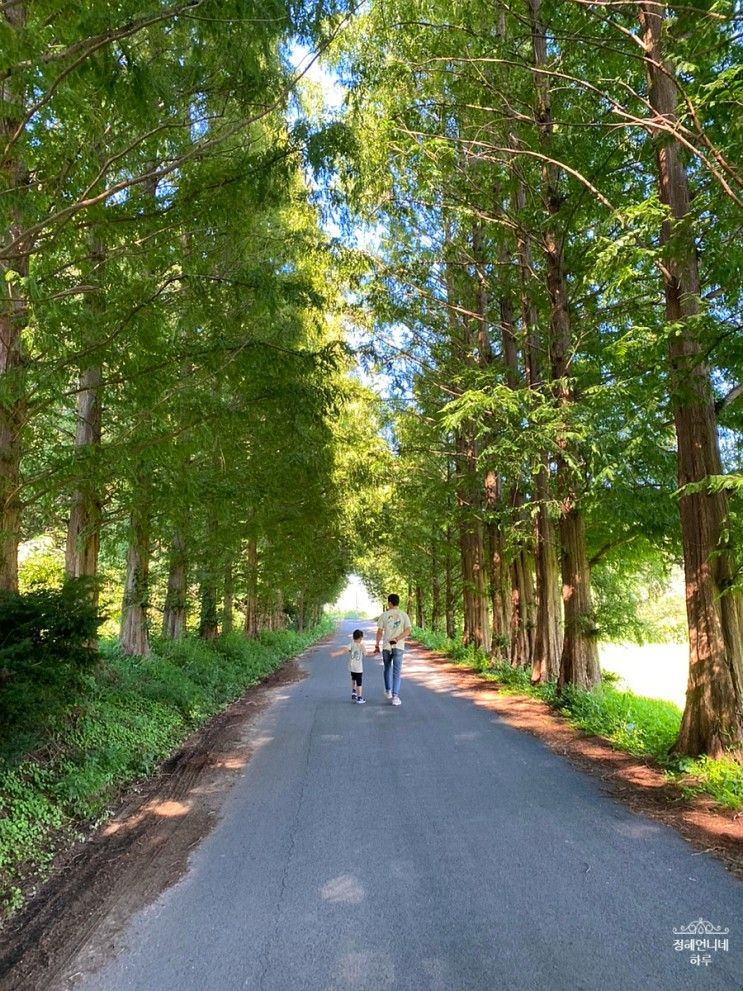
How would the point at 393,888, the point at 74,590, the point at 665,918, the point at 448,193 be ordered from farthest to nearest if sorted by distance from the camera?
the point at 448,193 → the point at 74,590 → the point at 393,888 → the point at 665,918

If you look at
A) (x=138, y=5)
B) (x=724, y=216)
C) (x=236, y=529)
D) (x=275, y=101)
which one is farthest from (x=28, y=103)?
(x=236, y=529)

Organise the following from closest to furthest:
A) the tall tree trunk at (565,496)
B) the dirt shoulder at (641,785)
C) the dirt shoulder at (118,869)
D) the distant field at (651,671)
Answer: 1. the dirt shoulder at (118,869)
2. the dirt shoulder at (641,785)
3. the tall tree trunk at (565,496)
4. the distant field at (651,671)

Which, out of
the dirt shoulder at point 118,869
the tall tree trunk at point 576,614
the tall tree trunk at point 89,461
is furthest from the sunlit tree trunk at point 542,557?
the tall tree trunk at point 89,461

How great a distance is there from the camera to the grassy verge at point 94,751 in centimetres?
442

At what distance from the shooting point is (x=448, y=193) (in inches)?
413

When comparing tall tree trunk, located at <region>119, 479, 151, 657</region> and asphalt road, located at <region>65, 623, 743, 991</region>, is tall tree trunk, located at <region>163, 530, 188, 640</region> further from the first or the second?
asphalt road, located at <region>65, 623, 743, 991</region>

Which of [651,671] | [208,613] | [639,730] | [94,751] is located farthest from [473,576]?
[94,751]

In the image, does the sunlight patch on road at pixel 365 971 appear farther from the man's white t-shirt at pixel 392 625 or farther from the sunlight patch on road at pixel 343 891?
the man's white t-shirt at pixel 392 625

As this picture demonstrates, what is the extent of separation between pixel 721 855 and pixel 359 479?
14.1 meters

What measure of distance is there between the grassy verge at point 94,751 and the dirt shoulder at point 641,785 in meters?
4.81

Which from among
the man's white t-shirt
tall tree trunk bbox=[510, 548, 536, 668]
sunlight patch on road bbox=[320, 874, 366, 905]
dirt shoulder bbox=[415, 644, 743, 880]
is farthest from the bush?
tall tree trunk bbox=[510, 548, 536, 668]

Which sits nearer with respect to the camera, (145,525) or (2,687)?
(2,687)

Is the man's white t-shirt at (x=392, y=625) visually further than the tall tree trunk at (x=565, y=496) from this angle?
Yes

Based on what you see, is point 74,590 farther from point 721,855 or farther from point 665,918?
point 721,855
